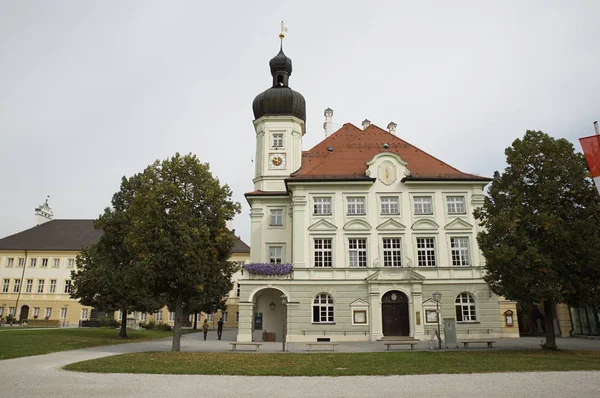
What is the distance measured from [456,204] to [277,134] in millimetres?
14783

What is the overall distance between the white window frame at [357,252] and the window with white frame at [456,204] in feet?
21.5

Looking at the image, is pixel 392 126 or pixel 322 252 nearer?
pixel 322 252

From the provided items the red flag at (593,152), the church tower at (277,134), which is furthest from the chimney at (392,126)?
the red flag at (593,152)

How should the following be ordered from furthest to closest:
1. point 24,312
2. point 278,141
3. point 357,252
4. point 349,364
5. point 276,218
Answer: point 24,312, point 278,141, point 276,218, point 357,252, point 349,364

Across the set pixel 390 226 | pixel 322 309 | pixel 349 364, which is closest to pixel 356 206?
pixel 390 226

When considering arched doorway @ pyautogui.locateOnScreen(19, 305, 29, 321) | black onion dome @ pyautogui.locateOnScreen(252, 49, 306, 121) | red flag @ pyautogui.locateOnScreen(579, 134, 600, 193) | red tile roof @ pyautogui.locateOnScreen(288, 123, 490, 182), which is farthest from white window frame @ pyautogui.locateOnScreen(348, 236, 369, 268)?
arched doorway @ pyautogui.locateOnScreen(19, 305, 29, 321)

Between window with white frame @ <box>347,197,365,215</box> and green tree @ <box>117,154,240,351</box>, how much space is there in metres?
12.2

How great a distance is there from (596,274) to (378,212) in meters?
15.1

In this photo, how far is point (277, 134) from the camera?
37.8 m

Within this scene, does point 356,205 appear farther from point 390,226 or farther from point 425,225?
point 425,225

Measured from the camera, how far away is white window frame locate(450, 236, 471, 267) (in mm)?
32000

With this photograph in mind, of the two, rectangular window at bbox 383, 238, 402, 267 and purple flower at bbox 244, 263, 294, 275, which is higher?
rectangular window at bbox 383, 238, 402, 267

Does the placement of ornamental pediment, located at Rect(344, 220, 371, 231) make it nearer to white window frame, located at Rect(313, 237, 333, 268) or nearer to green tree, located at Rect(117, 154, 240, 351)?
white window frame, located at Rect(313, 237, 333, 268)

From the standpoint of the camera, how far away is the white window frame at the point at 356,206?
108 feet
